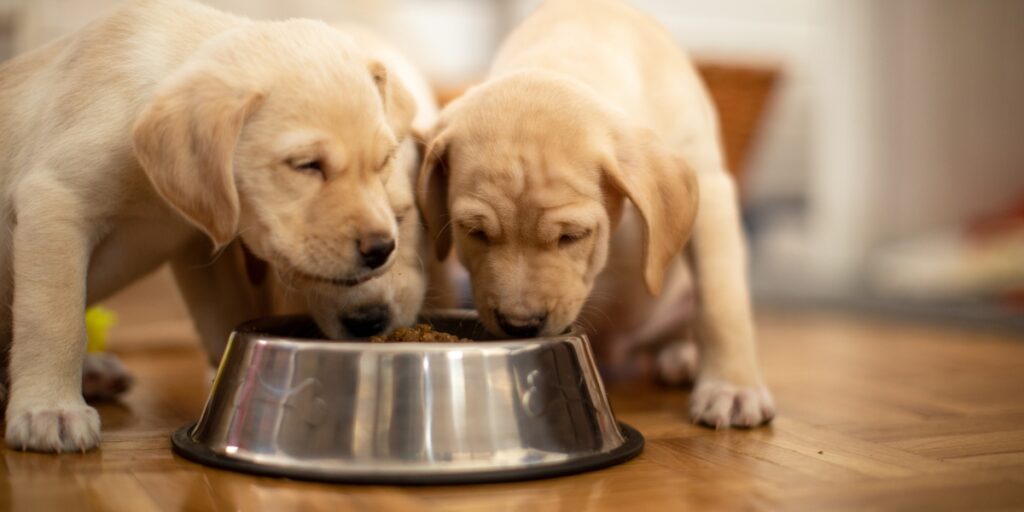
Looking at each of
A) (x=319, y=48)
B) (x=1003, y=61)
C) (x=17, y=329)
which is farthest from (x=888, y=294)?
(x=17, y=329)

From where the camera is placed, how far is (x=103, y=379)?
2963mm

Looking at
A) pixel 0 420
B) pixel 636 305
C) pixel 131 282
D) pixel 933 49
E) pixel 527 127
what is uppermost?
pixel 933 49

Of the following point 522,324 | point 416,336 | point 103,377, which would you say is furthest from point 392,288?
point 103,377

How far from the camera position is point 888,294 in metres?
6.00

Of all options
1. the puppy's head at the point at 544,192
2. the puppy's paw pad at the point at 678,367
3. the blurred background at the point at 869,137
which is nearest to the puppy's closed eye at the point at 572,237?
the puppy's head at the point at 544,192

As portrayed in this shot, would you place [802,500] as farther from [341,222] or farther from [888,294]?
[888,294]

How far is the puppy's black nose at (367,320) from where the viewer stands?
2.37 m

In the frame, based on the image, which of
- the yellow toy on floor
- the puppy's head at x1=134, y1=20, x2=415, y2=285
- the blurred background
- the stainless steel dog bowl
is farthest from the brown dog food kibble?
the blurred background

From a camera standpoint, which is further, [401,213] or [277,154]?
[401,213]

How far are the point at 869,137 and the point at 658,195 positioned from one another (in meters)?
4.50

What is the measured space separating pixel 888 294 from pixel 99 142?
15.8 ft

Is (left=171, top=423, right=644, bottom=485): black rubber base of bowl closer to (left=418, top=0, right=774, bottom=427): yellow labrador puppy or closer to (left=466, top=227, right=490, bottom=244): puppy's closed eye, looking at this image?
(left=418, top=0, right=774, bottom=427): yellow labrador puppy

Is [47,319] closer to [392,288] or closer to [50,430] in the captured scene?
[50,430]

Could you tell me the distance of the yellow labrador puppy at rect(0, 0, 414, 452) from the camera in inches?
81.6
